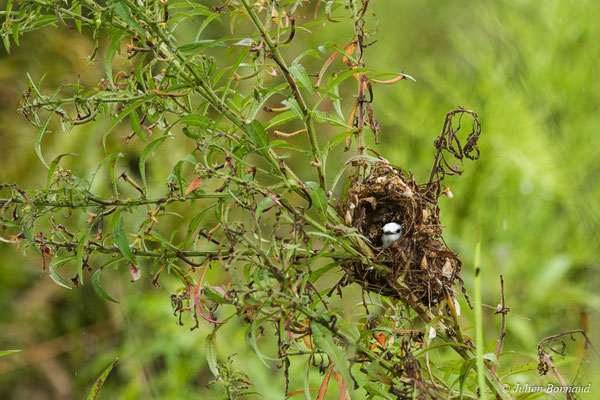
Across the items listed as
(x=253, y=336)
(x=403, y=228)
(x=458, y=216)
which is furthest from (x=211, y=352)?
(x=458, y=216)

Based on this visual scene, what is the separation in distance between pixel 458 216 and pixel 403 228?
1.57 meters

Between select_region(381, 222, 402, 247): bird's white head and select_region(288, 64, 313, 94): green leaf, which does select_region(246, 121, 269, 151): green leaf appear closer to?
select_region(288, 64, 313, 94): green leaf

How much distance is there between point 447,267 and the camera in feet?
1.86

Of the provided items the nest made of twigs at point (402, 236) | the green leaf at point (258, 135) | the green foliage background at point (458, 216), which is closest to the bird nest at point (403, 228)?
the nest made of twigs at point (402, 236)

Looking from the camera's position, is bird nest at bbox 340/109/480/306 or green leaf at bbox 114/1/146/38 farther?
bird nest at bbox 340/109/480/306

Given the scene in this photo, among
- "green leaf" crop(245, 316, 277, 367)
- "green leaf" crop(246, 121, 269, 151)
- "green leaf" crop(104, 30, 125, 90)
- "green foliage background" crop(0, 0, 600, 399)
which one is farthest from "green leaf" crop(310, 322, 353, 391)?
"green foliage background" crop(0, 0, 600, 399)

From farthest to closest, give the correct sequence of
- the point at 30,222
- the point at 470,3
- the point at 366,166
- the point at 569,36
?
the point at 470,3 < the point at 569,36 < the point at 366,166 < the point at 30,222

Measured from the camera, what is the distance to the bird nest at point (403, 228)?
1.80 ft

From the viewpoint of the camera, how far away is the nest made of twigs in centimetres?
55

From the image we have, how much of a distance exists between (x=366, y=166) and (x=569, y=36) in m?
1.86

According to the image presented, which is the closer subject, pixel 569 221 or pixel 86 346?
pixel 86 346

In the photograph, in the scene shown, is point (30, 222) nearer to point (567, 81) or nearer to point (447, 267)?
point (447, 267)

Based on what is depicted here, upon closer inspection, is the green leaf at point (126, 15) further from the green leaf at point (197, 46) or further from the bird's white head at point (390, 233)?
the bird's white head at point (390, 233)

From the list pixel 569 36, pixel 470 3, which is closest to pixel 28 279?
pixel 569 36
